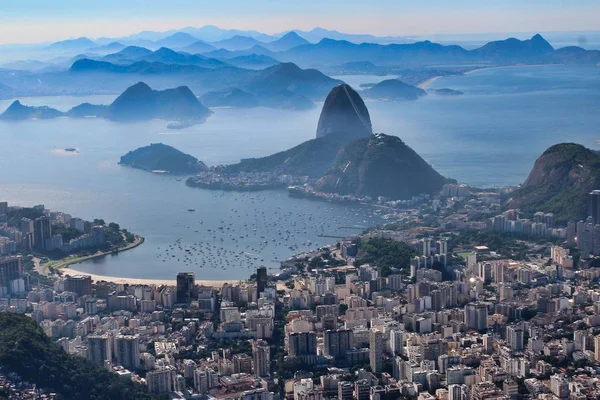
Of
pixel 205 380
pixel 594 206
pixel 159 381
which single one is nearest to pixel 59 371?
pixel 159 381

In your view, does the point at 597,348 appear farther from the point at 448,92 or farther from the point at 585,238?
the point at 448,92

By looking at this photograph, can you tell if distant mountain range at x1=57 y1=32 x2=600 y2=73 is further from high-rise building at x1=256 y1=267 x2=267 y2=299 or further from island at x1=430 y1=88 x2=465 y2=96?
high-rise building at x1=256 y1=267 x2=267 y2=299

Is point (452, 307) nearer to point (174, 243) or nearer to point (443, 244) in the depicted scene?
point (443, 244)

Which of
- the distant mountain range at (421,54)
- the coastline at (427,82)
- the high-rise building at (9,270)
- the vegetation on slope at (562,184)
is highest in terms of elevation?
the distant mountain range at (421,54)

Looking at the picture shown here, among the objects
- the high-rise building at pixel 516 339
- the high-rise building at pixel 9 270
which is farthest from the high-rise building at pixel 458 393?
the high-rise building at pixel 9 270

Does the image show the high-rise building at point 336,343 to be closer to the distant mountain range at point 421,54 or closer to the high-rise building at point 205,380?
the high-rise building at point 205,380

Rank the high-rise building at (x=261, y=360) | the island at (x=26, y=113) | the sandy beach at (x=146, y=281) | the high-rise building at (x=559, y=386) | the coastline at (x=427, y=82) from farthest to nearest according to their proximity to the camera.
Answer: the coastline at (x=427, y=82)
the island at (x=26, y=113)
the sandy beach at (x=146, y=281)
the high-rise building at (x=261, y=360)
the high-rise building at (x=559, y=386)

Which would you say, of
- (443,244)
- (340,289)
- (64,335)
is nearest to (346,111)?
(443,244)

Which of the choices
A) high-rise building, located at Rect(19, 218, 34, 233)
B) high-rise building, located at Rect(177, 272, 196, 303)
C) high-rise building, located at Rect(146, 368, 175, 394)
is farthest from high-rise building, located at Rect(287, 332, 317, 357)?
high-rise building, located at Rect(19, 218, 34, 233)

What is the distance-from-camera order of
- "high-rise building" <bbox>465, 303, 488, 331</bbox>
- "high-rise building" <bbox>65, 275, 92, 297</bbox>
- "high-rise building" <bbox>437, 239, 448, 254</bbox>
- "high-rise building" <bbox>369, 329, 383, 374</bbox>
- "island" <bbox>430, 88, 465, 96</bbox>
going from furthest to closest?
1. "island" <bbox>430, 88, 465, 96</bbox>
2. "high-rise building" <bbox>437, 239, 448, 254</bbox>
3. "high-rise building" <bbox>65, 275, 92, 297</bbox>
4. "high-rise building" <bbox>465, 303, 488, 331</bbox>
5. "high-rise building" <bbox>369, 329, 383, 374</bbox>
